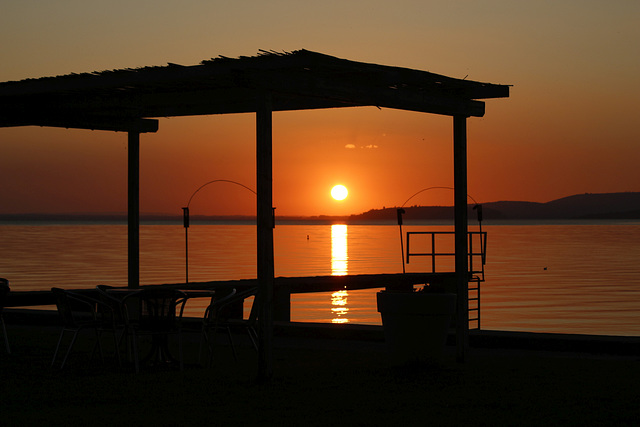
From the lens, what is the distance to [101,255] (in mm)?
67750

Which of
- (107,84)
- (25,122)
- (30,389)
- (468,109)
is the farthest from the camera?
(25,122)

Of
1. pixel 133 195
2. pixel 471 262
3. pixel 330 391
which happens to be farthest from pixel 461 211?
pixel 471 262

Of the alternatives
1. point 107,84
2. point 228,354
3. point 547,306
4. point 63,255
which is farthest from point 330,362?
point 63,255

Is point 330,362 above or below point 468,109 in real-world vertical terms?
below

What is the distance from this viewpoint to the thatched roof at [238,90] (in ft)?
30.8

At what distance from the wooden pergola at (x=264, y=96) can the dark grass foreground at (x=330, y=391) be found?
2.41 ft

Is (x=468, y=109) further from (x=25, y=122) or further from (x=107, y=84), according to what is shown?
(x=25, y=122)

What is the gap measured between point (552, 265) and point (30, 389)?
178 ft

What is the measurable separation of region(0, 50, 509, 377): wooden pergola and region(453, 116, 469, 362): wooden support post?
0.01 meters

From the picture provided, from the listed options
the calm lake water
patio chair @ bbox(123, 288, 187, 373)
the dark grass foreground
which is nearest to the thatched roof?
patio chair @ bbox(123, 288, 187, 373)

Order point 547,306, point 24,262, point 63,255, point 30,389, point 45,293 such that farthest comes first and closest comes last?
point 63,255, point 24,262, point 547,306, point 45,293, point 30,389

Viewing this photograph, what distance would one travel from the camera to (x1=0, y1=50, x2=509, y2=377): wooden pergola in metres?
9.46

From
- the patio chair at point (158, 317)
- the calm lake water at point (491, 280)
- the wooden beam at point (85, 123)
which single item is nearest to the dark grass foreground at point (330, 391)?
the patio chair at point (158, 317)

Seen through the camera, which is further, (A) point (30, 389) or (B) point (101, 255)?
(B) point (101, 255)
